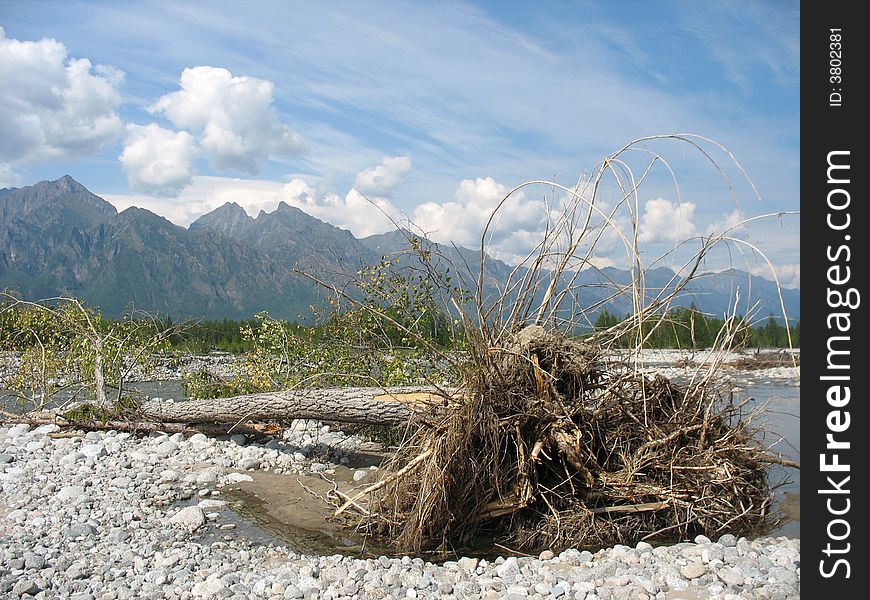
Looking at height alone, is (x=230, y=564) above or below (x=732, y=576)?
below

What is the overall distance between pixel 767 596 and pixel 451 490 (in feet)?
8.57

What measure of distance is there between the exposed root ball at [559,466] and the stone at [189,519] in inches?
68.2

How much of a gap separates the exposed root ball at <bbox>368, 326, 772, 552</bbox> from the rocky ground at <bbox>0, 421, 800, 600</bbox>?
24.0 inches

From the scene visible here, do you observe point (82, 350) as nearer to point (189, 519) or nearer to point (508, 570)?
point (189, 519)

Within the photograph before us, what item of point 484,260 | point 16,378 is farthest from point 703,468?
point 16,378

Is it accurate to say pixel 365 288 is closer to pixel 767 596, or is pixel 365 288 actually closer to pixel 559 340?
pixel 559 340

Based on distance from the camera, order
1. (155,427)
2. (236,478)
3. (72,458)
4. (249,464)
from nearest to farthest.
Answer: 1. (236,478)
2. (72,458)
3. (249,464)
4. (155,427)

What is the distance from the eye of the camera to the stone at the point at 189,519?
6496mm

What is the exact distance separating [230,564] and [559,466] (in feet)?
10.3

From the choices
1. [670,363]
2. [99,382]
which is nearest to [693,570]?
[670,363]

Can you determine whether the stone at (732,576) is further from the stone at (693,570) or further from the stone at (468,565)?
the stone at (468,565)

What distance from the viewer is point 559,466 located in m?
6.50

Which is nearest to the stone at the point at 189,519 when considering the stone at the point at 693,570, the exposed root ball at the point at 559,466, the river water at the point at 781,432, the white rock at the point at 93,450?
the river water at the point at 781,432

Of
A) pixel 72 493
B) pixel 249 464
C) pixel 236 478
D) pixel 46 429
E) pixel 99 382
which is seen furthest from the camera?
pixel 99 382
